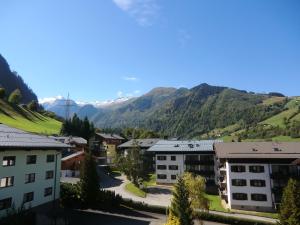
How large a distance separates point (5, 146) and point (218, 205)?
155 ft

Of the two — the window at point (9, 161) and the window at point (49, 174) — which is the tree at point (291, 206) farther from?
the window at point (9, 161)

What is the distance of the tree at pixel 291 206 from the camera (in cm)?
3797

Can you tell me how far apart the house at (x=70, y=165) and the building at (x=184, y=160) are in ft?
76.8

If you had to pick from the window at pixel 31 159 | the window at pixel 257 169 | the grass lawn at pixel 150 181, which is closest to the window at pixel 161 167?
the grass lawn at pixel 150 181

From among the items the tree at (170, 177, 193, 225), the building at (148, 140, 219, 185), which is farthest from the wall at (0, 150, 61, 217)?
the building at (148, 140, 219, 185)

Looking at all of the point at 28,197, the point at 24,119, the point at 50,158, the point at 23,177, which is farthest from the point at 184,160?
the point at 24,119

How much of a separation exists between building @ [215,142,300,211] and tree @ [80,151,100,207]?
27671mm

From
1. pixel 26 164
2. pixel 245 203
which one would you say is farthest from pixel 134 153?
pixel 26 164

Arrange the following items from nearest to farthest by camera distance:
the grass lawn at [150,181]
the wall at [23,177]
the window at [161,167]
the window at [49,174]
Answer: the wall at [23,177], the window at [49,174], the window at [161,167], the grass lawn at [150,181]

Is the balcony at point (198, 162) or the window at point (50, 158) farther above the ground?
the window at point (50, 158)

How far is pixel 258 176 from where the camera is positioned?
61.9 meters

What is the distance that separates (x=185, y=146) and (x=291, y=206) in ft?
168

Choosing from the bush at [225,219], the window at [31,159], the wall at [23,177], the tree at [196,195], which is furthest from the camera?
the bush at [225,219]

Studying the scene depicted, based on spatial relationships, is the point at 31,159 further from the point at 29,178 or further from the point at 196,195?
the point at 196,195
